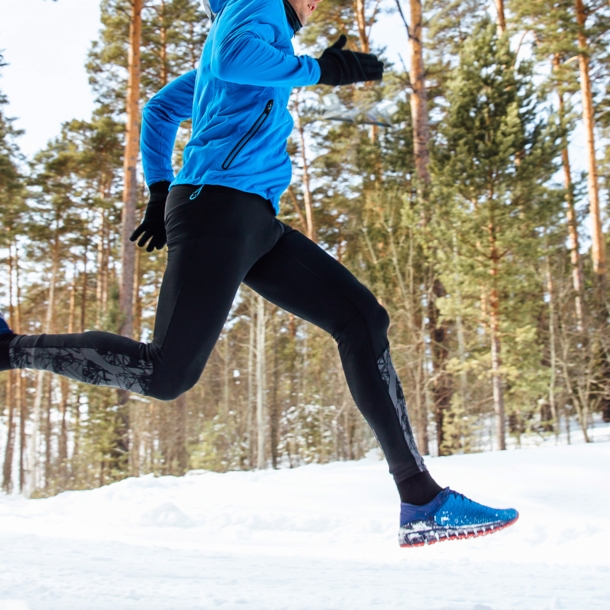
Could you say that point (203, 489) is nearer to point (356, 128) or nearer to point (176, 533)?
point (176, 533)

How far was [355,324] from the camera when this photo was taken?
5.41 feet

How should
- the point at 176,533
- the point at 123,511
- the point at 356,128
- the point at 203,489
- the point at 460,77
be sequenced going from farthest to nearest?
the point at 356,128
the point at 460,77
the point at 203,489
the point at 123,511
the point at 176,533

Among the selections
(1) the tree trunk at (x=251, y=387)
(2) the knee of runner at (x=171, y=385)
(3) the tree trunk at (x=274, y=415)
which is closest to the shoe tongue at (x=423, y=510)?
(2) the knee of runner at (x=171, y=385)

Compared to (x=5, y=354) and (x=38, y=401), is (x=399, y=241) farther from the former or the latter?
(x=38, y=401)

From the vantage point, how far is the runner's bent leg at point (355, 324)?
5.38 feet

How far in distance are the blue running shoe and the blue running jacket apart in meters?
0.96

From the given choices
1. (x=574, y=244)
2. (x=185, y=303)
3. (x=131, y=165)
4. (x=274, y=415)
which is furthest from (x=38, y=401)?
(x=185, y=303)

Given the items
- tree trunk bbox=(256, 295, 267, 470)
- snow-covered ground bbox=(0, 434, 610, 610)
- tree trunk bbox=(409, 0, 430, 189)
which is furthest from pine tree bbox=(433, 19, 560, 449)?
tree trunk bbox=(256, 295, 267, 470)

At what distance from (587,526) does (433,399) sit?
8.42 m

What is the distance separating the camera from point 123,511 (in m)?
3.74

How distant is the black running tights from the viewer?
1.50 meters

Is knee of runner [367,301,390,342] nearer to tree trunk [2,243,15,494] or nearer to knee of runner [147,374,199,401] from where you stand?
knee of runner [147,374,199,401]

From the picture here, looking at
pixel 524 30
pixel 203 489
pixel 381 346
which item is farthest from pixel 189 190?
pixel 524 30

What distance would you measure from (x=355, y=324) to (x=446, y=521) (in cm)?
59
